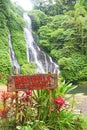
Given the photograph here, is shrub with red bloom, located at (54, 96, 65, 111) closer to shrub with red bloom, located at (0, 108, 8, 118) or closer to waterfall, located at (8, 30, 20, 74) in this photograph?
shrub with red bloom, located at (0, 108, 8, 118)

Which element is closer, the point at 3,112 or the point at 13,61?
the point at 3,112

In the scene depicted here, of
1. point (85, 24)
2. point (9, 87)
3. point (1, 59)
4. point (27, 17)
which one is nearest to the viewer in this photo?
point (9, 87)

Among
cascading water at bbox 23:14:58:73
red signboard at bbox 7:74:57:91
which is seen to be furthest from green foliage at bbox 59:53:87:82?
red signboard at bbox 7:74:57:91

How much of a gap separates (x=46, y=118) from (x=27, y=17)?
728 inches

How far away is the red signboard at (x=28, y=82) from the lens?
425cm

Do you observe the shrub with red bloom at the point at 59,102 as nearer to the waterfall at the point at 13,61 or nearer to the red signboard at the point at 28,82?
the red signboard at the point at 28,82

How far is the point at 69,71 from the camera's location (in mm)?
18750

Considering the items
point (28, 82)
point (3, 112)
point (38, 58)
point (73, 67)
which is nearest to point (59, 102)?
point (28, 82)

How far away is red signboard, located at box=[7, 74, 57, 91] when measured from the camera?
4246 mm

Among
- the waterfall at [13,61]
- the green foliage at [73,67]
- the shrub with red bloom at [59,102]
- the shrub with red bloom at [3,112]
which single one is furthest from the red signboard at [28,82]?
the green foliage at [73,67]

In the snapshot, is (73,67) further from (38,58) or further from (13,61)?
(13,61)

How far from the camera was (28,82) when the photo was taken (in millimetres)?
4273

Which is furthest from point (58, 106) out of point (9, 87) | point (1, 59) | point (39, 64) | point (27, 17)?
point (27, 17)

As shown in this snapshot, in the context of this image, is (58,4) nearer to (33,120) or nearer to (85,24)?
(85,24)
